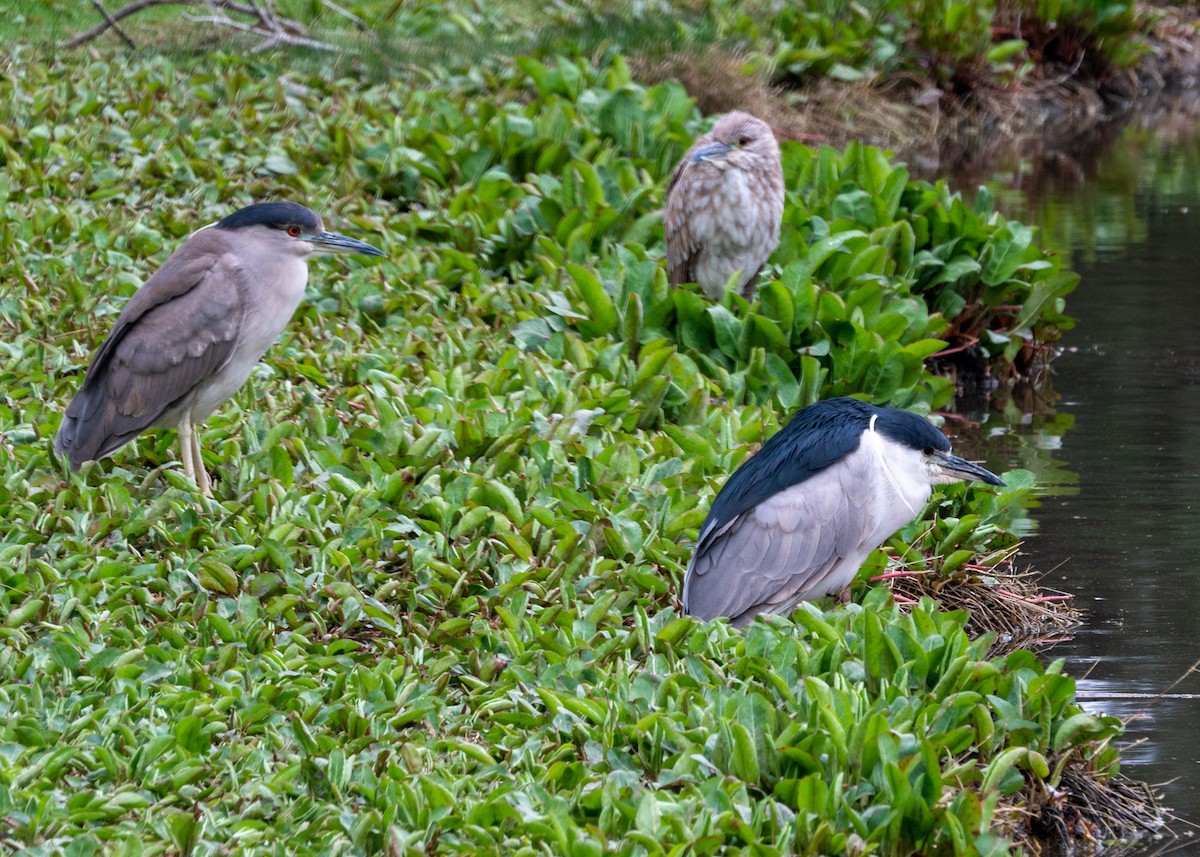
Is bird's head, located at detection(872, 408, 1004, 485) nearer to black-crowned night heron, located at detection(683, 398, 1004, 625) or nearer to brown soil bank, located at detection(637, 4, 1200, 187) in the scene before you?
black-crowned night heron, located at detection(683, 398, 1004, 625)

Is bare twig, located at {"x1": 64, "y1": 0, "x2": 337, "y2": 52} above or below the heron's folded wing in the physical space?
below

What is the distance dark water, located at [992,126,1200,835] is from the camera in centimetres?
538

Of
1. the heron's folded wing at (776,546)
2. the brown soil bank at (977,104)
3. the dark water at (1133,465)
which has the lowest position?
the brown soil bank at (977,104)

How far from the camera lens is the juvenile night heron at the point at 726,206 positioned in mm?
7688

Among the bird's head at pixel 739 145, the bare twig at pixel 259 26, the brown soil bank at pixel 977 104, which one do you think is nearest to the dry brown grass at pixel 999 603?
the bird's head at pixel 739 145

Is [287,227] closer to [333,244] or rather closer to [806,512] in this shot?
[333,244]

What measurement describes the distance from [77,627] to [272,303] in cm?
157

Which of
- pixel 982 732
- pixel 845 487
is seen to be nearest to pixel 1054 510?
pixel 845 487

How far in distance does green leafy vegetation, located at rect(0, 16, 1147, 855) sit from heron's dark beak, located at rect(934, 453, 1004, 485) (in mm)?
426

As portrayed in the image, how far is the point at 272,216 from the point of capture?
6.06m

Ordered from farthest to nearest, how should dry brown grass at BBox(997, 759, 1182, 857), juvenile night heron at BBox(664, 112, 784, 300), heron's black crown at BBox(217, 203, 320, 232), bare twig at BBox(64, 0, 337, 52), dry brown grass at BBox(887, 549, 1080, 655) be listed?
1. bare twig at BBox(64, 0, 337, 52)
2. juvenile night heron at BBox(664, 112, 784, 300)
3. heron's black crown at BBox(217, 203, 320, 232)
4. dry brown grass at BBox(887, 549, 1080, 655)
5. dry brown grass at BBox(997, 759, 1182, 857)

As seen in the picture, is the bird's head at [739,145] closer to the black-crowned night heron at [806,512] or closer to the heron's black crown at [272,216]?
the heron's black crown at [272,216]

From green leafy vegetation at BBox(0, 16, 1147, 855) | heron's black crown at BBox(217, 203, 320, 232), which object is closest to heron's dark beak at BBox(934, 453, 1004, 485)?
green leafy vegetation at BBox(0, 16, 1147, 855)

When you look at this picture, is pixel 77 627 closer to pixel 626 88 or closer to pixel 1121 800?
pixel 1121 800
